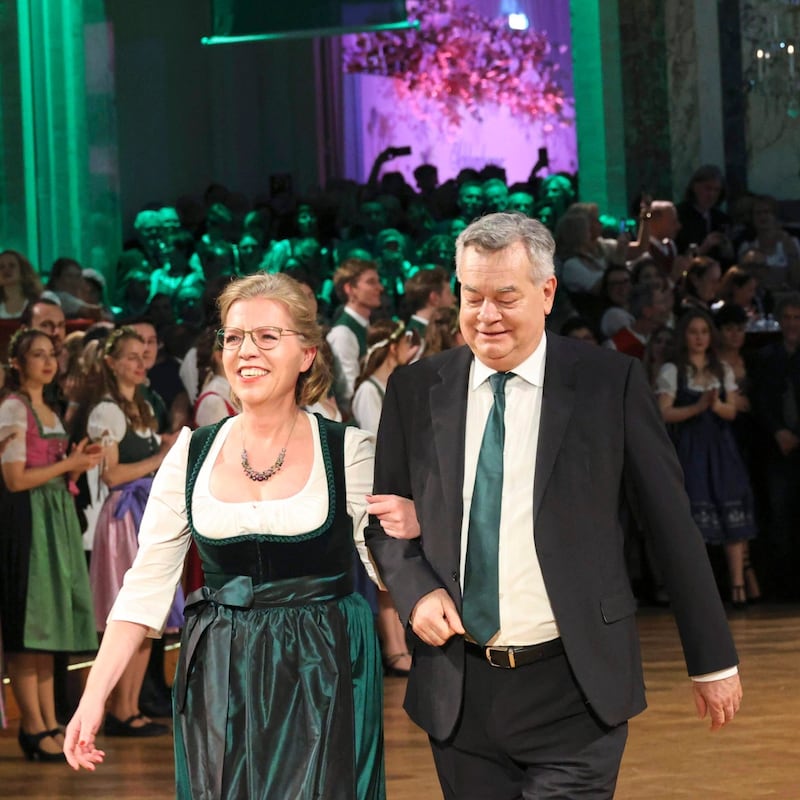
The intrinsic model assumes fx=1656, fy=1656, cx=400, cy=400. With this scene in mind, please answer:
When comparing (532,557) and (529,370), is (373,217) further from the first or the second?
(532,557)

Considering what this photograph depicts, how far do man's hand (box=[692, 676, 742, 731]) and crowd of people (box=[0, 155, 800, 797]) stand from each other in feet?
2.09

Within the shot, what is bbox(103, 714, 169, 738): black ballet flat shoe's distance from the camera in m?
6.34

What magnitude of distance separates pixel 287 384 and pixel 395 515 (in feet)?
1.26

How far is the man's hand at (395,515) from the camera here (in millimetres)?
2951

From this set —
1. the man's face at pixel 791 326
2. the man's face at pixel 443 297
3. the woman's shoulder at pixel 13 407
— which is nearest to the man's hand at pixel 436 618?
the woman's shoulder at pixel 13 407

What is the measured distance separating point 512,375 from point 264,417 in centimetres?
50

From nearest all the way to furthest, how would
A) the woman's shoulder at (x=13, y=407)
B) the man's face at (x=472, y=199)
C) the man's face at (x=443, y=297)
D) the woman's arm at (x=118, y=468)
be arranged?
the woman's shoulder at (x=13, y=407), the woman's arm at (x=118, y=468), the man's face at (x=443, y=297), the man's face at (x=472, y=199)

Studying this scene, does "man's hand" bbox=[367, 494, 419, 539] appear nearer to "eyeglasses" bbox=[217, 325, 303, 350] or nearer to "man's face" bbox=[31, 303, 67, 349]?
"eyeglasses" bbox=[217, 325, 303, 350]

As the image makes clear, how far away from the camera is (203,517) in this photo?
123 inches

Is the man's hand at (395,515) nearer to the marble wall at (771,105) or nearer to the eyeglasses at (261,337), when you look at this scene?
the eyeglasses at (261,337)

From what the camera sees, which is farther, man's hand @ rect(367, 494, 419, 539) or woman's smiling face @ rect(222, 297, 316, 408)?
woman's smiling face @ rect(222, 297, 316, 408)

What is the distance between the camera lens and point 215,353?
6.56 metres

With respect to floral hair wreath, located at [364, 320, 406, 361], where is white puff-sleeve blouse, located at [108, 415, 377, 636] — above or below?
below

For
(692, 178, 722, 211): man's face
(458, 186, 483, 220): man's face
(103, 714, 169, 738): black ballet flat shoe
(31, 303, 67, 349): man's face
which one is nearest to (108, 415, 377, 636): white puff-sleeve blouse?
(103, 714, 169, 738): black ballet flat shoe
